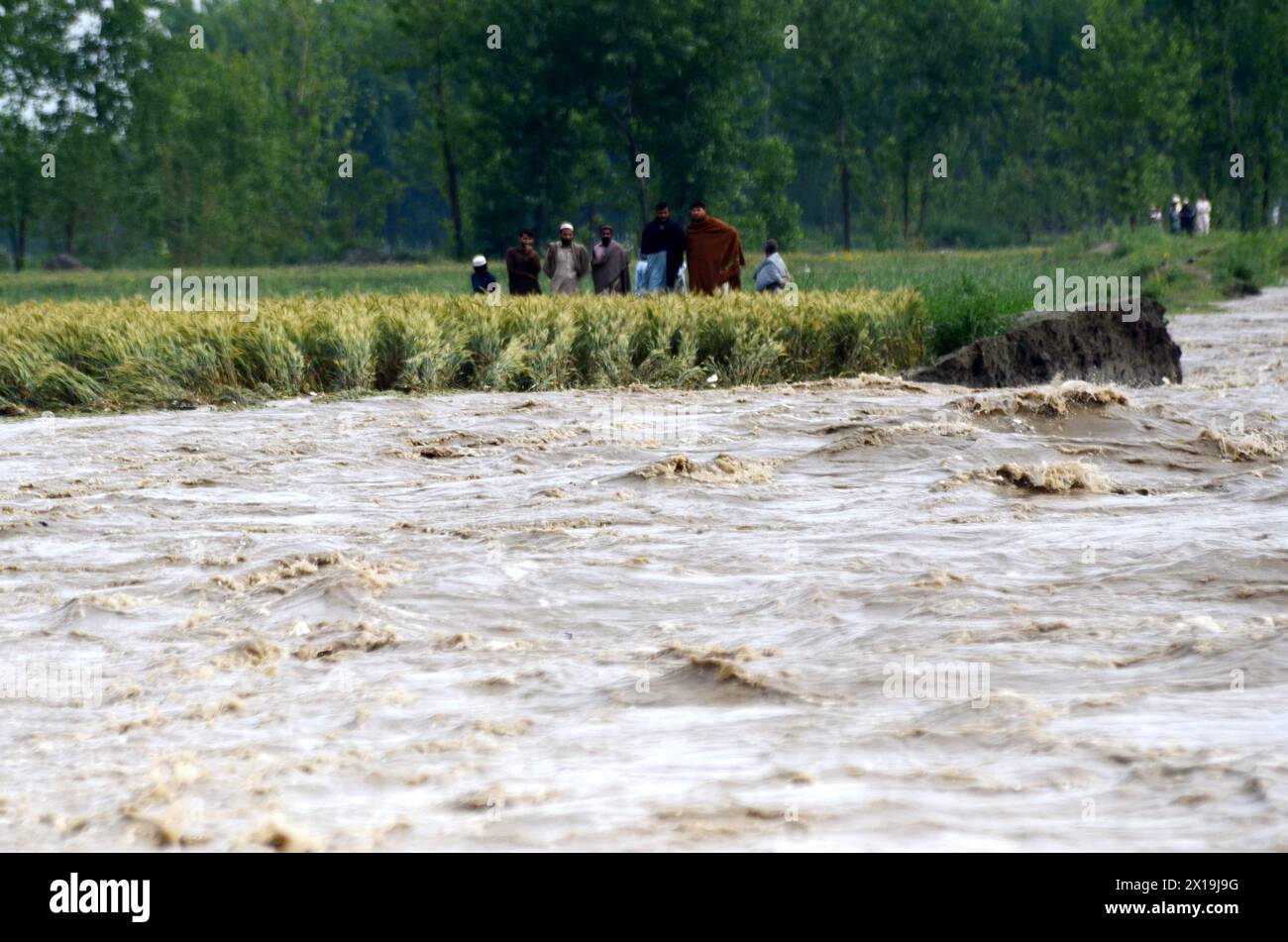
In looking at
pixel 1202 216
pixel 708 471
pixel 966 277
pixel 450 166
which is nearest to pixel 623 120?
pixel 450 166

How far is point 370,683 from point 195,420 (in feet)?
26.5

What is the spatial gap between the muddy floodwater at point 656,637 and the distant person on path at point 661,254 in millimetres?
7618

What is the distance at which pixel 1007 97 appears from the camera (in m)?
65.8

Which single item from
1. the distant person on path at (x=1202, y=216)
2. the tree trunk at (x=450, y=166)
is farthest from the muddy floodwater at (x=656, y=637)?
the tree trunk at (x=450, y=166)

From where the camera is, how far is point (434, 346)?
1555 centimetres

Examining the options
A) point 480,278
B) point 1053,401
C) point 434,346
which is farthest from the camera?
point 480,278

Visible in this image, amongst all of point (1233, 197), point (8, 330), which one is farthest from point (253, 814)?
point (1233, 197)

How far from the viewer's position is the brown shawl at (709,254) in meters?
19.9

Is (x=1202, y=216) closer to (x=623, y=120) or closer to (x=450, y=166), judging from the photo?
(x=623, y=120)

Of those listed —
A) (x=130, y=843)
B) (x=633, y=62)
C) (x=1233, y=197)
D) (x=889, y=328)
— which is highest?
(x=633, y=62)

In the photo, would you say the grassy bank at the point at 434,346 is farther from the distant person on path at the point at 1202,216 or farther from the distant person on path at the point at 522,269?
the distant person on path at the point at 1202,216

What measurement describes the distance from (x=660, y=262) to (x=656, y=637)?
45.4ft

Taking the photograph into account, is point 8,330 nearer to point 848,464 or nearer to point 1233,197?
point 848,464

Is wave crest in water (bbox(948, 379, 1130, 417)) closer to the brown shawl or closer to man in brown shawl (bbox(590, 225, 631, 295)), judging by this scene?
the brown shawl
